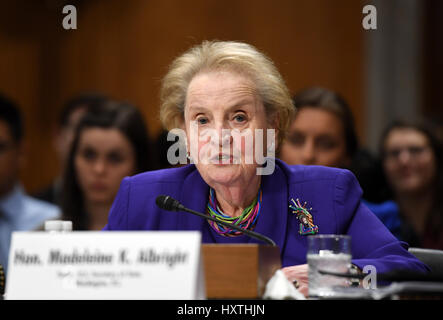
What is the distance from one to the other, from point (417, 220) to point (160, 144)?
5.14 ft

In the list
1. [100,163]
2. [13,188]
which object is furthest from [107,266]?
[13,188]

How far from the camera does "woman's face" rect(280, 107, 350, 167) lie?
3643 millimetres

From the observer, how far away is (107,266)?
1.34 m

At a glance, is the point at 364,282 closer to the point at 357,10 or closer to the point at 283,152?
the point at 283,152

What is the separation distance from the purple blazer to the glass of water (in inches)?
16.6

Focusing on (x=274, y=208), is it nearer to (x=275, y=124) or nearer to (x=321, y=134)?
(x=275, y=124)

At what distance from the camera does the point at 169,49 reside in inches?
230

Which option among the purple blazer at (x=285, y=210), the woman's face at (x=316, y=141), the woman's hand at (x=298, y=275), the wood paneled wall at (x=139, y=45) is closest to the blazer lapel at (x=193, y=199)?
the purple blazer at (x=285, y=210)

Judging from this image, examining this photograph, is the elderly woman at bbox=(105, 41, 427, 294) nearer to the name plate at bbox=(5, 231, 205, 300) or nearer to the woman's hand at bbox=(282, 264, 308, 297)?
the woman's hand at bbox=(282, 264, 308, 297)

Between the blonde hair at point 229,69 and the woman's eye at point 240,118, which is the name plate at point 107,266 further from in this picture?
the blonde hair at point 229,69

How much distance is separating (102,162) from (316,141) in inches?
45.4

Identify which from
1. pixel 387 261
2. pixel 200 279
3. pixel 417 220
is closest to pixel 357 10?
pixel 417 220

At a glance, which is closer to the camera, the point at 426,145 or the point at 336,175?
the point at 336,175

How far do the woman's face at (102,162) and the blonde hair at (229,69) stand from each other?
4.34 feet
